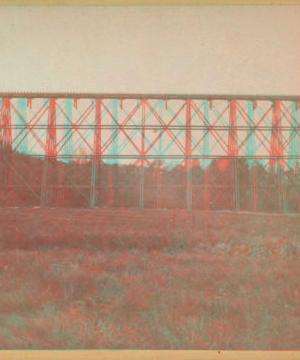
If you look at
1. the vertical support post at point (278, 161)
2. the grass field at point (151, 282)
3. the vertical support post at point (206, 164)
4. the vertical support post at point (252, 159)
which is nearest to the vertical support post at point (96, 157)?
the grass field at point (151, 282)

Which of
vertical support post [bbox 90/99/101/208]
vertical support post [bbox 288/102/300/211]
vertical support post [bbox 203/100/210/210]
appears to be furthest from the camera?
vertical support post [bbox 90/99/101/208]

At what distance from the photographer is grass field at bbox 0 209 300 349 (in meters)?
2.38

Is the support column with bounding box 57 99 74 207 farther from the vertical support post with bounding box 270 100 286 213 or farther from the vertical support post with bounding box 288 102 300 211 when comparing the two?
the vertical support post with bounding box 288 102 300 211

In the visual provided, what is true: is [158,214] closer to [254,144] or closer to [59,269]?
[59,269]

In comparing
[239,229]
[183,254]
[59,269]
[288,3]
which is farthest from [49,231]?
[288,3]

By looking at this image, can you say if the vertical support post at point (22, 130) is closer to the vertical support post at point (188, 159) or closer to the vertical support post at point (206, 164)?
the vertical support post at point (188, 159)

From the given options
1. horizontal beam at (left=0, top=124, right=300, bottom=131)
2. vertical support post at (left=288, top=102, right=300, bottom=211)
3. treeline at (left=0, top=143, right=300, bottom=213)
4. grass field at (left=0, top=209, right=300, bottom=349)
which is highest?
horizontal beam at (left=0, top=124, right=300, bottom=131)

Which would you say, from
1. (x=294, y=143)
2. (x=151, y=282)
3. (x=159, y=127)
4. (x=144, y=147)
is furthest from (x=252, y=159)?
(x=151, y=282)

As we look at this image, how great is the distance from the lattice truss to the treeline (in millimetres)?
23

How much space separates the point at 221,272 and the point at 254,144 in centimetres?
334

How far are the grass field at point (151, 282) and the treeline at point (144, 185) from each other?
0.63 m

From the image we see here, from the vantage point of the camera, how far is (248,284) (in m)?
2.90

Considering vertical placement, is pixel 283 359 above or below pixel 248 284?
below

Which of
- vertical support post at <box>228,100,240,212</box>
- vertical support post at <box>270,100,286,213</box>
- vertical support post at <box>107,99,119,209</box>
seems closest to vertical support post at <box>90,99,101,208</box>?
vertical support post at <box>107,99,119,209</box>
